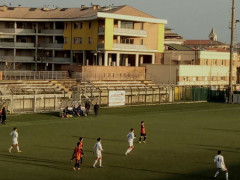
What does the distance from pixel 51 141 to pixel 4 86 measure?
26370mm

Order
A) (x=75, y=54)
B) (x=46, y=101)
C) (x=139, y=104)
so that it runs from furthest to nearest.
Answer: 1. (x=75, y=54)
2. (x=139, y=104)
3. (x=46, y=101)

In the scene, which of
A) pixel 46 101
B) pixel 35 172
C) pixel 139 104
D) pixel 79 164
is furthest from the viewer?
pixel 139 104

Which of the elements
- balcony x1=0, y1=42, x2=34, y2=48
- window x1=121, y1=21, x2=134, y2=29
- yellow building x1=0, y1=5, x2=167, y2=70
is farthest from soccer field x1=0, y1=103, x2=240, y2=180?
balcony x1=0, y1=42, x2=34, y2=48

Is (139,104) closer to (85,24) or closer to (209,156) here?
(85,24)

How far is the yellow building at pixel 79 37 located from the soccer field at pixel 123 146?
107ft

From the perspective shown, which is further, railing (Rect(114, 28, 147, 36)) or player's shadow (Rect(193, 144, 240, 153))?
railing (Rect(114, 28, 147, 36))

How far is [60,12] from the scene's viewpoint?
10550 centimetres

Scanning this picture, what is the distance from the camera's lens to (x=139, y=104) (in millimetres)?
74312

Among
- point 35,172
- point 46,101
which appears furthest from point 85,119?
point 35,172

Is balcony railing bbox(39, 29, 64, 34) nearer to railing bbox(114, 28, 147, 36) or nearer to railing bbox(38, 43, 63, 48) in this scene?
railing bbox(38, 43, 63, 48)

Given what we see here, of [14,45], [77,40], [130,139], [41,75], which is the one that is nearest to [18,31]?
[14,45]

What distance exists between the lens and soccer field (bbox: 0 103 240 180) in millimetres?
28438

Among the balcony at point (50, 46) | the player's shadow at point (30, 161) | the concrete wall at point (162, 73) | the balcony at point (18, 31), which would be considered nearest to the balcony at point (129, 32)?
the concrete wall at point (162, 73)

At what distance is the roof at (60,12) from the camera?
97169mm
